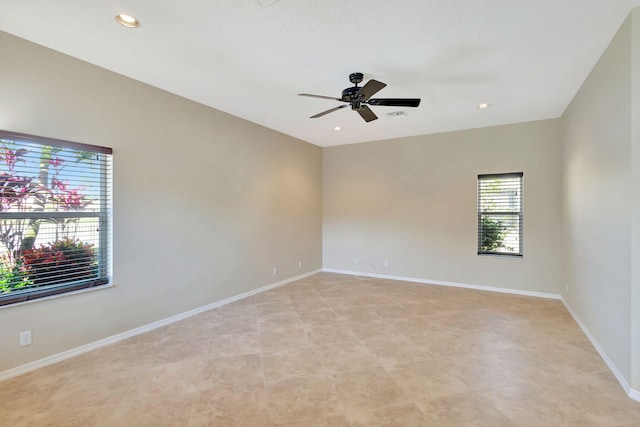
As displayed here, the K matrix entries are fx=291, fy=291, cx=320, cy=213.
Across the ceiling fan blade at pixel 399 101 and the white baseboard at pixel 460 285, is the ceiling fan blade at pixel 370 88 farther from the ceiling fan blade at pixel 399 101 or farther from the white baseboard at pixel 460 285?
the white baseboard at pixel 460 285

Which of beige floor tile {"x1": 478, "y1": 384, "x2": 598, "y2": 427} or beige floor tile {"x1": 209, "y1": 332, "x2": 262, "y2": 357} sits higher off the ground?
beige floor tile {"x1": 209, "y1": 332, "x2": 262, "y2": 357}

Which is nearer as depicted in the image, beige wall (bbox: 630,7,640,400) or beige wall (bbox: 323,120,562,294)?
beige wall (bbox: 630,7,640,400)

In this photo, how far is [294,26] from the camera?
7.55 feet

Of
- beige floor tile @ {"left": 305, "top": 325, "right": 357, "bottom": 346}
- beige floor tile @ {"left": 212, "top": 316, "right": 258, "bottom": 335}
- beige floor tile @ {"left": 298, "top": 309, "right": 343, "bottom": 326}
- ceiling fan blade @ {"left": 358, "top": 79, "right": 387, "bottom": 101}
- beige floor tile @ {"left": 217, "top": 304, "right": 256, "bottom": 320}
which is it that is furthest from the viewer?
beige floor tile @ {"left": 217, "top": 304, "right": 256, "bottom": 320}

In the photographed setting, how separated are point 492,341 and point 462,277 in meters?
2.31

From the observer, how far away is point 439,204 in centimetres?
550

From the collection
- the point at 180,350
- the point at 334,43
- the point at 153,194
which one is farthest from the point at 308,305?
the point at 334,43

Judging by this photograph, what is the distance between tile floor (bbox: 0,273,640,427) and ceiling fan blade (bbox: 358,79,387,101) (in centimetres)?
251

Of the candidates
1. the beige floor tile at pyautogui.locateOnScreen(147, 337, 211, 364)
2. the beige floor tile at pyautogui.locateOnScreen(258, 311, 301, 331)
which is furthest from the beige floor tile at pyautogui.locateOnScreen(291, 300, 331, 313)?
the beige floor tile at pyautogui.locateOnScreen(147, 337, 211, 364)

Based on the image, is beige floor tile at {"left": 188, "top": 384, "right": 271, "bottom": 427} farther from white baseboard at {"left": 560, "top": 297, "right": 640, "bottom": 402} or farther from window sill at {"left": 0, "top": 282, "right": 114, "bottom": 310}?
white baseboard at {"left": 560, "top": 297, "right": 640, "bottom": 402}

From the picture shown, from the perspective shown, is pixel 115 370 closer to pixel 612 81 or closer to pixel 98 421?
pixel 98 421

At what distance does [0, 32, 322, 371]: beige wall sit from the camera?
8.41 ft

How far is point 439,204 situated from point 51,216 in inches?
217

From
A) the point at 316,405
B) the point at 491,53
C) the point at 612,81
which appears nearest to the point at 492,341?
the point at 316,405
